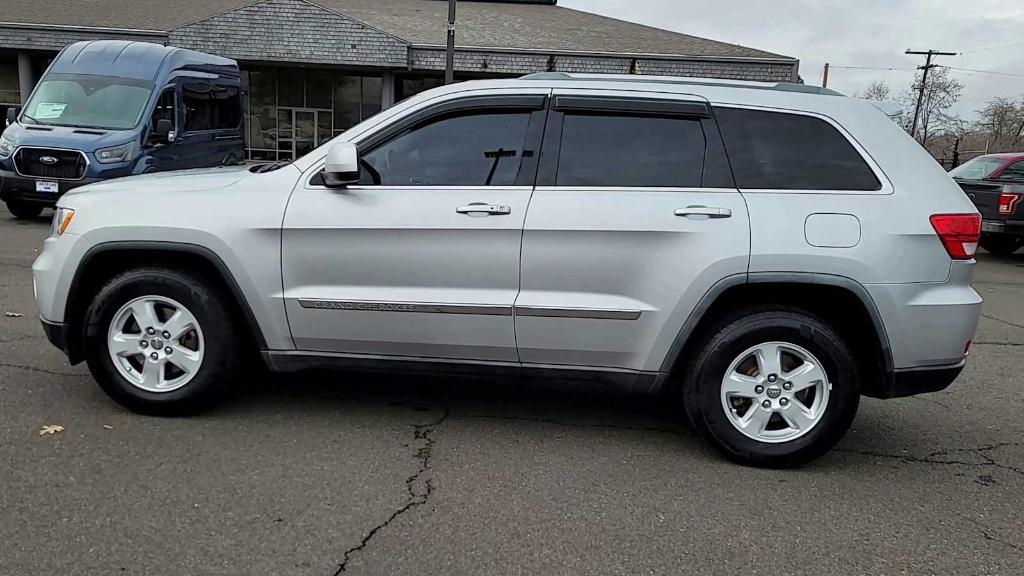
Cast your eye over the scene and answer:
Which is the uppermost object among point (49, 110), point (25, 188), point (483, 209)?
point (49, 110)

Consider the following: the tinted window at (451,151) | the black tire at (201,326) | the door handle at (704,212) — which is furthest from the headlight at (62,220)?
the door handle at (704,212)

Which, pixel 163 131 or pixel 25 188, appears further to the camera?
pixel 163 131

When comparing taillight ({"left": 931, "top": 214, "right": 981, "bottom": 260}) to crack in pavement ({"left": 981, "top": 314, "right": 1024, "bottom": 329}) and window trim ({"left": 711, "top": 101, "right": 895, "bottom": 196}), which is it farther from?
crack in pavement ({"left": 981, "top": 314, "right": 1024, "bottom": 329})

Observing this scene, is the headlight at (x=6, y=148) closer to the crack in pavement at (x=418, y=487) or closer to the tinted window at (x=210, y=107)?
the tinted window at (x=210, y=107)

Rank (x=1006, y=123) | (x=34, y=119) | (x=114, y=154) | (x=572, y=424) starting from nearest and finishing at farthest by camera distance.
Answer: (x=572, y=424) < (x=114, y=154) < (x=34, y=119) < (x=1006, y=123)

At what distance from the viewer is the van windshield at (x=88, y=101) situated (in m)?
11.9

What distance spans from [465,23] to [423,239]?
2638cm

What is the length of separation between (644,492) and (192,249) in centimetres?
257

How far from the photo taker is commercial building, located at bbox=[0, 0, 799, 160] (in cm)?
2458

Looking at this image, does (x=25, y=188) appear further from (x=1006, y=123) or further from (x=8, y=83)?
(x=1006, y=123)

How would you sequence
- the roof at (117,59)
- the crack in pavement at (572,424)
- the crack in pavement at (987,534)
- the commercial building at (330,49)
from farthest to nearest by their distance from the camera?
the commercial building at (330,49) → the roof at (117,59) → the crack in pavement at (572,424) → the crack in pavement at (987,534)

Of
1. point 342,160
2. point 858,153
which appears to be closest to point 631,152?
point 858,153

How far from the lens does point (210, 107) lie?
44.5 feet

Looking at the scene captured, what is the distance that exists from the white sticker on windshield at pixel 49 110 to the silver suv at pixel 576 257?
9.10 m
